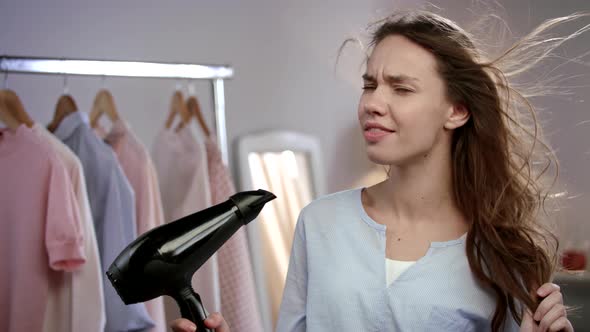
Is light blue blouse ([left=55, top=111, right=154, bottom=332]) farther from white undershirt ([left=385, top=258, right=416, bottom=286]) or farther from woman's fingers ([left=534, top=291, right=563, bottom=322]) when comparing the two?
woman's fingers ([left=534, top=291, right=563, bottom=322])

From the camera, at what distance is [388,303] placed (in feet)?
4.43

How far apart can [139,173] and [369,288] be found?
963 mm

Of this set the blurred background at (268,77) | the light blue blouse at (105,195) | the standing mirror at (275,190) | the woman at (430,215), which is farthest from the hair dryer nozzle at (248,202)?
the standing mirror at (275,190)

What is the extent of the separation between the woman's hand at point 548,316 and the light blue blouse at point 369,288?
11cm

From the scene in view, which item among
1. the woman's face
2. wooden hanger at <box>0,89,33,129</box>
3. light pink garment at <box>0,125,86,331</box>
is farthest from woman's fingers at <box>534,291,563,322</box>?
wooden hanger at <box>0,89,33,129</box>

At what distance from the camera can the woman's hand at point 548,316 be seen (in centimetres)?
121

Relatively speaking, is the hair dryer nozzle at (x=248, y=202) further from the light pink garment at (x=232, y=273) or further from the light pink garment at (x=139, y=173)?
the light pink garment at (x=232, y=273)

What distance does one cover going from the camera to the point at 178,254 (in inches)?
45.1

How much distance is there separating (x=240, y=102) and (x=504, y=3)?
3.65 ft

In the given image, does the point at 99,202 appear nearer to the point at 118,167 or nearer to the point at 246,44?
the point at 118,167

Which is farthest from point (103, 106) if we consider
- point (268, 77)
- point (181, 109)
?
point (268, 77)

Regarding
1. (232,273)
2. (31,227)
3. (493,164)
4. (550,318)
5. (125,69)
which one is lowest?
(232,273)

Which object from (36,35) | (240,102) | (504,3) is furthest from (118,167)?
(504,3)

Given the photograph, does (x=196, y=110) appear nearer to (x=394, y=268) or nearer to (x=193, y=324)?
(x=394, y=268)
